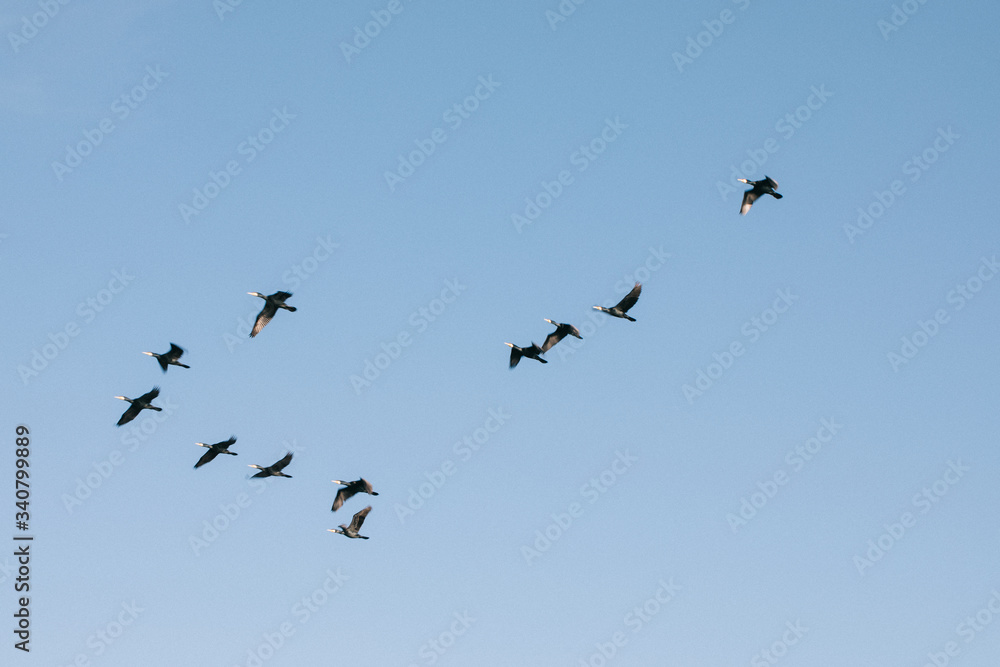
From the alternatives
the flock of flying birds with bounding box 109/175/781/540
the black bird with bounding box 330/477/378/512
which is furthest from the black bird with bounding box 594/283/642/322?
the black bird with bounding box 330/477/378/512

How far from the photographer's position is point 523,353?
Answer: 248 ft

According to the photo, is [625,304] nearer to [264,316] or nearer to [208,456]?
[264,316]

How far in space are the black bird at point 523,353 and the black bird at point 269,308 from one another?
13.5 meters

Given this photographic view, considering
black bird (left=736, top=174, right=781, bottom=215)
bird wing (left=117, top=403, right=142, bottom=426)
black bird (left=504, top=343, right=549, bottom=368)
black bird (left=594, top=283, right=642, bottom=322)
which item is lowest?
bird wing (left=117, top=403, right=142, bottom=426)

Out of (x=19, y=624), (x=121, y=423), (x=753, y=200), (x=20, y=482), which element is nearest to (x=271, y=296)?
(x=121, y=423)

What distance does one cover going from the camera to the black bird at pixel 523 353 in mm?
75188

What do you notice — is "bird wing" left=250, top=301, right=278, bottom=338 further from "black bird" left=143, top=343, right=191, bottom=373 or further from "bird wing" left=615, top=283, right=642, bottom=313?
"bird wing" left=615, top=283, right=642, bottom=313

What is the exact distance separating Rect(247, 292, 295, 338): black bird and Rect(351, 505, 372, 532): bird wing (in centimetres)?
1284

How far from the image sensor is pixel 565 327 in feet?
241

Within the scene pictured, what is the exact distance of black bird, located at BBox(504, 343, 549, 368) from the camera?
7519 centimetres

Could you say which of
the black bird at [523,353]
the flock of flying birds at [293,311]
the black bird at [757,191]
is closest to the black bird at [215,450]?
the flock of flying birds at [293,311]

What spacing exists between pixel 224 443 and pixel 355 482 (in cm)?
927

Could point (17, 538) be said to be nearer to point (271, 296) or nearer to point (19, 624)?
point (19, 624)

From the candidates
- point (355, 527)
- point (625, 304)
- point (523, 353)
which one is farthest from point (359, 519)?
point (625, 304)
